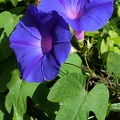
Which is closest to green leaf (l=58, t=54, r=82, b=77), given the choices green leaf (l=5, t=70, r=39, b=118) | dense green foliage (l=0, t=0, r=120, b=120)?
dense green foliage (l=0, t=0, r=120, b=120)

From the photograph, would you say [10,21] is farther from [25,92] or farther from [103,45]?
[103,45]

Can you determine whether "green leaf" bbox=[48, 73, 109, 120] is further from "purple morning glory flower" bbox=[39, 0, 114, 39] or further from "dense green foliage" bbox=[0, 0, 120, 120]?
"purple morning glory flower" bbox=[39, 0, 114, 39]

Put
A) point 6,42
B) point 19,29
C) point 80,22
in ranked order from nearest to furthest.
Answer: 1. point 80,22
2. point 19,29
3. point 6,42

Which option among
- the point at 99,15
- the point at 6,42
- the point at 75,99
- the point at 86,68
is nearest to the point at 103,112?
the point at 75,99

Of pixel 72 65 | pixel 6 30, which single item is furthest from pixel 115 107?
pixel 6 30

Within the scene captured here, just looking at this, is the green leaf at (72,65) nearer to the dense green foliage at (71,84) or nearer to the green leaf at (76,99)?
the dense green foliage at (71,84)

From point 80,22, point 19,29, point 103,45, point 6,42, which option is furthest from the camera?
point 103,45
